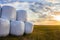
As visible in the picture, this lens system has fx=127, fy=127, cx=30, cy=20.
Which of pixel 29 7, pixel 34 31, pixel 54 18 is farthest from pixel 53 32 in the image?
pixel 29 7

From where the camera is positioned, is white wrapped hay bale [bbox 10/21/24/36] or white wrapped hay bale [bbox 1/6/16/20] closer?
white wrapped hay bale [bbox 10/21/24/36]

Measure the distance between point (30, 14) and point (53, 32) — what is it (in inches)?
16.1

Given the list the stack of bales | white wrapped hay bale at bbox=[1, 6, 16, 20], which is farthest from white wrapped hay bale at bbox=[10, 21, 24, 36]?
white wrapped hay bale at bbox=[1, 6, 16, 20]

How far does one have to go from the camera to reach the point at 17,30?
107 cm

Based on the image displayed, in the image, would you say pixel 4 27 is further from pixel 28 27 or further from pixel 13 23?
pixel 28 27

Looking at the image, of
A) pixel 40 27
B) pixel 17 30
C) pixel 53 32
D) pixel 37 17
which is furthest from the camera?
pixel 37 17

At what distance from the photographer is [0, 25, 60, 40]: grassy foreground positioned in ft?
3.57

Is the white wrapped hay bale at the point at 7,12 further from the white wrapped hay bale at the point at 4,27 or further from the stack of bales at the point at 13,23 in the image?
the white wrapped hay bale at the point at 4,27

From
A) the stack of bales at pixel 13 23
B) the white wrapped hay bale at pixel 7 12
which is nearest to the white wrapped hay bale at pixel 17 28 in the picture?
the stack of bales at pixel 13 23

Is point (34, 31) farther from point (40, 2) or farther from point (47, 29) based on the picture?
point (40, 2)

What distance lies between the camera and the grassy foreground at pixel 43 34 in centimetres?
109

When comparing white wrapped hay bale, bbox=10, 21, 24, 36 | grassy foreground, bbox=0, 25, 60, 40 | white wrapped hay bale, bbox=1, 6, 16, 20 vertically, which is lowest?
grassy foreground, bbox=0, 25, 60, 40

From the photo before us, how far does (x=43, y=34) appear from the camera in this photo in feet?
3.81

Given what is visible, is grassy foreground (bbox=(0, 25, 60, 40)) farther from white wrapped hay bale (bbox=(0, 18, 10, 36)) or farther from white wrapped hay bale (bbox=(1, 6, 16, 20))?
white wrapped hay bale (bbox=(1, 6, 16, 20))
